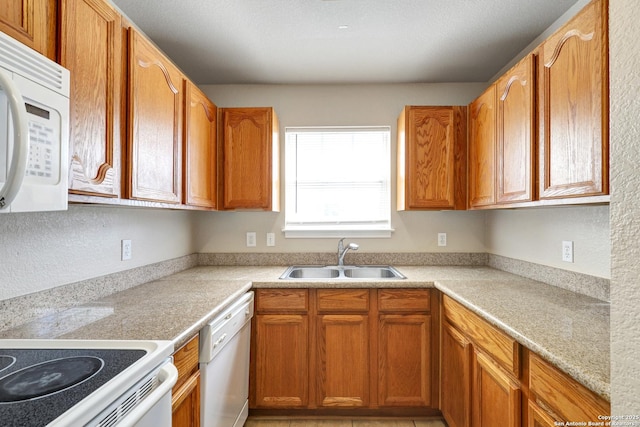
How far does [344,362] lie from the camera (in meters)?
2.05

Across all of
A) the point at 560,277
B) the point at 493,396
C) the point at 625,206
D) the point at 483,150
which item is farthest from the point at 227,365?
the point at 483,150

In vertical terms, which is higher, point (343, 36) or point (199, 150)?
point (343, 36)

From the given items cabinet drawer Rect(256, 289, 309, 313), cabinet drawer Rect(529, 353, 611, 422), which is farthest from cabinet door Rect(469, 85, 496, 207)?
cabinet drawer Rect(256, 289, 309, 313)

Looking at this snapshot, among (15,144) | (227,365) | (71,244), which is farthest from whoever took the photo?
(227,365)

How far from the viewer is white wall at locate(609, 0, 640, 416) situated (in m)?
0.58

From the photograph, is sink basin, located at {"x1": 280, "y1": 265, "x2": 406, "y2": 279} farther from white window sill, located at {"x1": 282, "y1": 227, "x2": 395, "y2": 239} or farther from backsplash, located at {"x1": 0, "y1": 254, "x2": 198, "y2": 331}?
backsplash, located at {"x1": 0, "y1": 254, "x2": 198, "y2": 331}

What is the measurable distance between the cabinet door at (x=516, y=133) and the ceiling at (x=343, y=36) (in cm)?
44

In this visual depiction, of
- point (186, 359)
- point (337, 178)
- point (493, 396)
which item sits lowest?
point (493, 396)

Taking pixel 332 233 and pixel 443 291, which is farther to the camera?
pixel 332 233

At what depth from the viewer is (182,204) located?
1.86m

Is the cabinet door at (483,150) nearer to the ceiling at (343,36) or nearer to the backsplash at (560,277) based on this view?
the ceiling at (343,36)

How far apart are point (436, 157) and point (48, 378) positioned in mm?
2312

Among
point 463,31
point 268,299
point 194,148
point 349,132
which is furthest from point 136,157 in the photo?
point 463,31

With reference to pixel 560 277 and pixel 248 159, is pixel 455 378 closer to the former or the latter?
pixel 560 277
